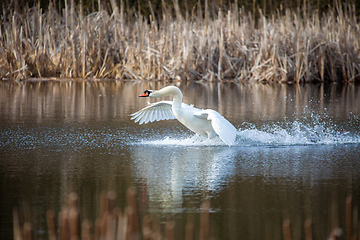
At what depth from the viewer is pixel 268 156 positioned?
701 centimetres

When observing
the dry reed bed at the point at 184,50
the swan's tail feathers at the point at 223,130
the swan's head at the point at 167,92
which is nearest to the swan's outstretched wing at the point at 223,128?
the swan's tail feathers at the point at 223,130

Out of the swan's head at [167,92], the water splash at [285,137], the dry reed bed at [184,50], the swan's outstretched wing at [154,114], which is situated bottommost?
the water splash at [285,137]

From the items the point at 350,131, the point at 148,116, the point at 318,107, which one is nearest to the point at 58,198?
the point at 148,116

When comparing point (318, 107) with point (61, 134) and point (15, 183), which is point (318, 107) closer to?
point (61, 134)

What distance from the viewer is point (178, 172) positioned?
605 cm

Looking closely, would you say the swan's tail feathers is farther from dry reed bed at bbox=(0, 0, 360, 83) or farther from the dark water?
dry reed bed at bbox=(0, 0, 360, 83)

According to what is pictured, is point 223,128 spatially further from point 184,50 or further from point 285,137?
point 184,50

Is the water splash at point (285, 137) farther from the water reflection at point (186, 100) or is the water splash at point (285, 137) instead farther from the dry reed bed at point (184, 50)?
the dry reed bed at point (184, 50)

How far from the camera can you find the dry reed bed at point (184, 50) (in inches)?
704

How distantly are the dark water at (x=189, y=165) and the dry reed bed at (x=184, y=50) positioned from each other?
19.5ft

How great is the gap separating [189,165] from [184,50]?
463 inches

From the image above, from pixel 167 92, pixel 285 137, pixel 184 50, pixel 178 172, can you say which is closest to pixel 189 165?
pixel 178 172

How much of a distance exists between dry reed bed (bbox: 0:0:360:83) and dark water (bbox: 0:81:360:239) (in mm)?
5940

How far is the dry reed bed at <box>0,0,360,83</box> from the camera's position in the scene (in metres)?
17.9
